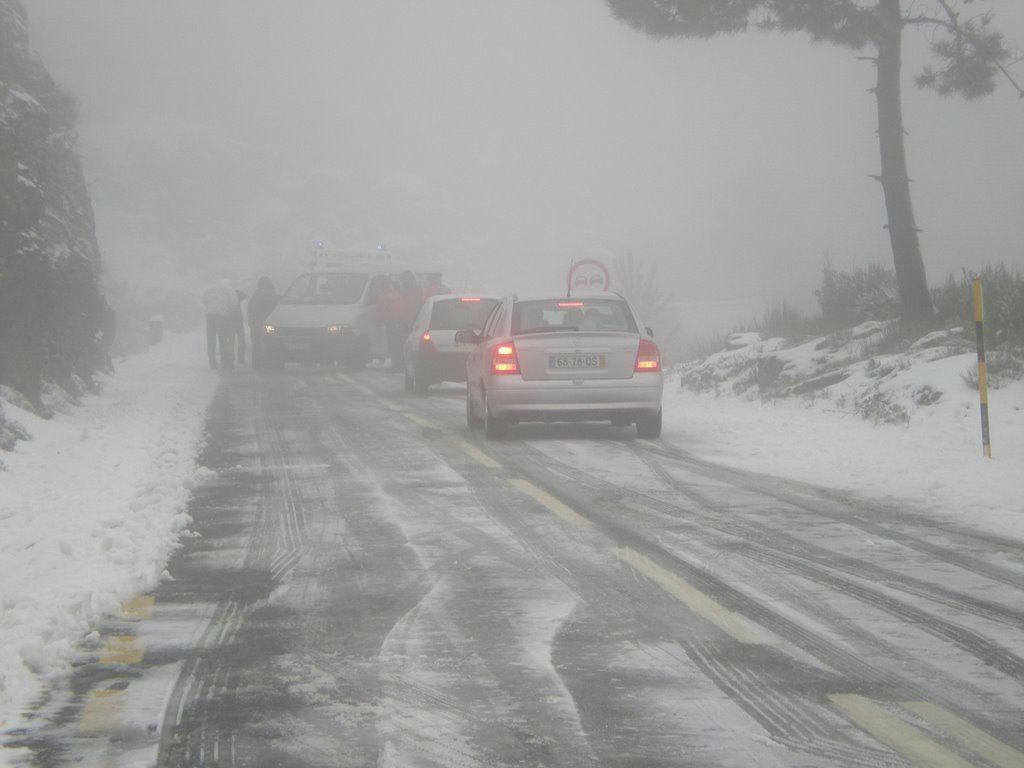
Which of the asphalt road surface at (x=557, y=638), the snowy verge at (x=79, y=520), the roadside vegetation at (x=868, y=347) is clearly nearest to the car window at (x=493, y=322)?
the snowy verge at (x=79, y=520)

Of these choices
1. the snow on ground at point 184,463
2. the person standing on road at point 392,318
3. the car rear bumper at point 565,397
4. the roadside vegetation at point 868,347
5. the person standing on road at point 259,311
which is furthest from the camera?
the person standing on road at point 259,311

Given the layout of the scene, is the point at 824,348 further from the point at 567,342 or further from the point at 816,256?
the point at 816,256

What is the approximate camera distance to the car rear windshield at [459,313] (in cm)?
2053

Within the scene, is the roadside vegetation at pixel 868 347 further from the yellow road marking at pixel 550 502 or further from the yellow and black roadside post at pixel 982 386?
the yellow road marking at pixel 550 502

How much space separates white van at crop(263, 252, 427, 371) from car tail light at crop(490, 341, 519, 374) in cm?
1337

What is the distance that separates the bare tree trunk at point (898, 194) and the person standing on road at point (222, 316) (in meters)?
13.7

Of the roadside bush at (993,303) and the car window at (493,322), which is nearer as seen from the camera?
the car window at (493,322)

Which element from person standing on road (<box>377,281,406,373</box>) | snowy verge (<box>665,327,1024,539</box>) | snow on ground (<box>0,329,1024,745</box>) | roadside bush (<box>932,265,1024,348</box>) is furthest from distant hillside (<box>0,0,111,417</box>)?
roadside bush (<box>932,265,1024,348</box>)

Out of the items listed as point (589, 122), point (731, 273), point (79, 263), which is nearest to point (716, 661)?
point (79, 263)

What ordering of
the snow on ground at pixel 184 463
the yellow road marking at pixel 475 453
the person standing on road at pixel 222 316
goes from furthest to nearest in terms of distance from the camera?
the person standing on road at pixel 222 316
the yellow road marking at pixel 475 453
the snow on ground at pixel 184 463

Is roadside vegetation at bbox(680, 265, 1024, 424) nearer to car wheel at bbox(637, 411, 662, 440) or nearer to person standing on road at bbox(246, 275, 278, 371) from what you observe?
car wheel at bbox(637, 411, 662, 440)

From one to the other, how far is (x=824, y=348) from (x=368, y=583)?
13.9 metres

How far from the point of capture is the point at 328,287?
28188mm

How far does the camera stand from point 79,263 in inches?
790
